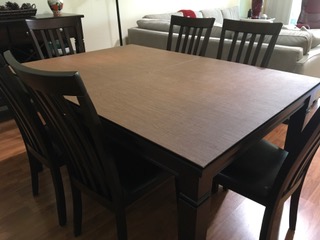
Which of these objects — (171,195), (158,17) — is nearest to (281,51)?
(171,195)

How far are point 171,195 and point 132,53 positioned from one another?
42.1 inches

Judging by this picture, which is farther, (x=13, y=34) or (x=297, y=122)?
(x=13, y=34)

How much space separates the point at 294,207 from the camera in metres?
1.41

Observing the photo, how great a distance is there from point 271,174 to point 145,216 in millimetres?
781

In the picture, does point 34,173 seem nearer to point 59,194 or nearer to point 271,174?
point 59,194

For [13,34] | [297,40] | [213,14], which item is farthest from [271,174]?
[213,14]

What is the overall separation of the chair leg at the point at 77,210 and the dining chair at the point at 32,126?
12 cm

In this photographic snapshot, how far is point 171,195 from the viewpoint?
1777 mm

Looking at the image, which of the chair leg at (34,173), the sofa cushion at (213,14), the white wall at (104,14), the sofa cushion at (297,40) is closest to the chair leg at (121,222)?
the chair leg at (34,173)

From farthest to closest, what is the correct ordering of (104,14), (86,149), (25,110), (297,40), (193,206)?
(104,14) < (297,40) < (25,110) < (86,149) < (193,206)

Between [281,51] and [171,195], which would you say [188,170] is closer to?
[171,195]

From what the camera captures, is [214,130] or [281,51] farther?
[281,51]

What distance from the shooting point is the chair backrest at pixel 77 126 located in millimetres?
778

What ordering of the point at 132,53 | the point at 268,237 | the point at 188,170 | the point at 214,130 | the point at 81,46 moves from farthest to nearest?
the point at 81,46, the point at 132,53, the point at 268,237, the point at 214,130, the point at 188,170
